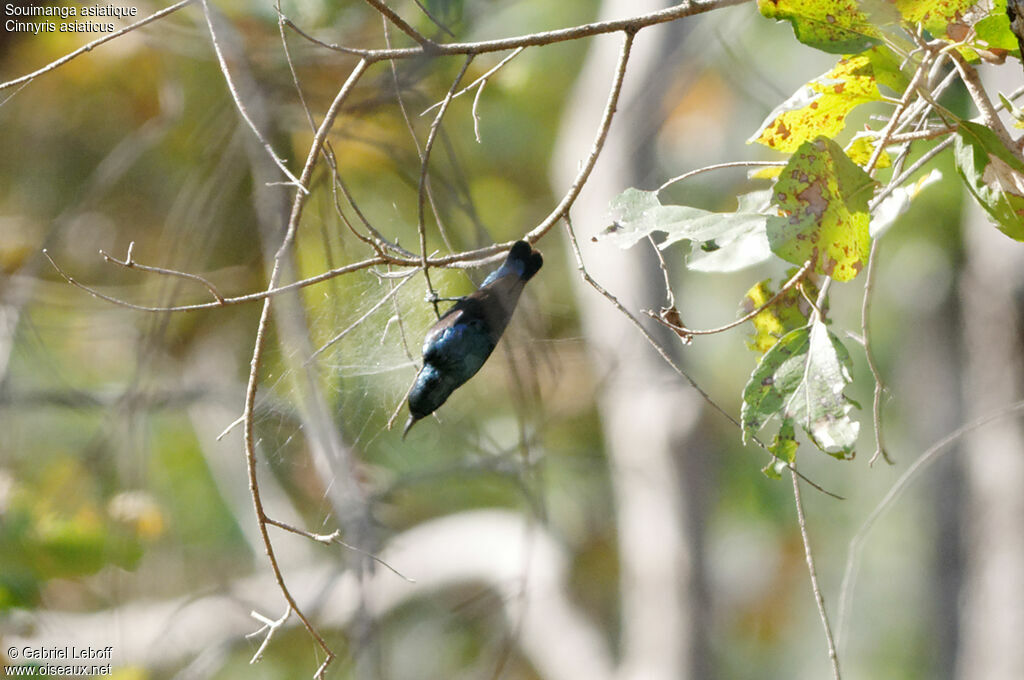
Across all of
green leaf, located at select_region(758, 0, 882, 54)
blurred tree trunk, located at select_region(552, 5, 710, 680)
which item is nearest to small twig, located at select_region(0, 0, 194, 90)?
green leaf, located at select_region(758, 0, 882, 54)

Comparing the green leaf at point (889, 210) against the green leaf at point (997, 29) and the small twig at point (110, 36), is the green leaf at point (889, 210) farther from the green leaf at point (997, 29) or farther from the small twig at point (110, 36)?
the small twig at point (110, 36)

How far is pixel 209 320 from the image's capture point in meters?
2.61

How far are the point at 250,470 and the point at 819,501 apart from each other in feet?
17.5

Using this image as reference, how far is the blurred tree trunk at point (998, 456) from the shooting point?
2.44m

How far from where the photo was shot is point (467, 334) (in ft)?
2.17

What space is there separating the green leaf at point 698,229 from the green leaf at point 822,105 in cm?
6

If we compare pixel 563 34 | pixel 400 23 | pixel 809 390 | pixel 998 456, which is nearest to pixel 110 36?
pixel 400 23

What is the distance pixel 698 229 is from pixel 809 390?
0.14 m

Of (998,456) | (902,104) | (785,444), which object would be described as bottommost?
(998,456)

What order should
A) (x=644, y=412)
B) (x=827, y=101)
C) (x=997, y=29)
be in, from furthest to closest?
(x=644, y=412) → (x=827, y=101) → (x=997, y=29)

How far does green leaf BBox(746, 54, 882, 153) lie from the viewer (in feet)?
2.17

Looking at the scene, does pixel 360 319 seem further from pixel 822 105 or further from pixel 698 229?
pixel 822 105

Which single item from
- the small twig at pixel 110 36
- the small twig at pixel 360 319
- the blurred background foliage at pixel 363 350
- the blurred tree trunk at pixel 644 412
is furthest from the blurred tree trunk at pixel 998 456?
the small twig at pixel 110 36

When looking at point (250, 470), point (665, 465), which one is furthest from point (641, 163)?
point (250, 470)
